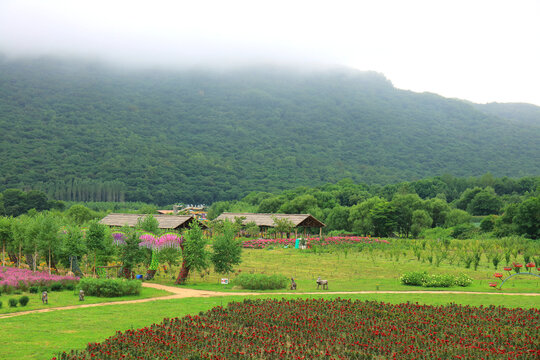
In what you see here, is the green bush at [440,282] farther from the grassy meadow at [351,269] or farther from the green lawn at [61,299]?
the green lawn at [61,299]

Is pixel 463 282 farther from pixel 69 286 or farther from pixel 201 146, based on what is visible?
pixel 201 146

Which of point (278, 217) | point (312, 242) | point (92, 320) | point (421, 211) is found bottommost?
point (312, 242)

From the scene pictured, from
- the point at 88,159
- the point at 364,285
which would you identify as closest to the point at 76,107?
the point at 88,159

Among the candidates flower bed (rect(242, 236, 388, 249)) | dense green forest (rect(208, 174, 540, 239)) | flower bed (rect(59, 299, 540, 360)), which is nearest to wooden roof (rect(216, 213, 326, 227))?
flower bed (rect(242, 236, 388, 249))

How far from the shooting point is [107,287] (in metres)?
20.7

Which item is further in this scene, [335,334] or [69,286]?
[69,286]

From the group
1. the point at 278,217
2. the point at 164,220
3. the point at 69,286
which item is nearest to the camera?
the point at 69,286

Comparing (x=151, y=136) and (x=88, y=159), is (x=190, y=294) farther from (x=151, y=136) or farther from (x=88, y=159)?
(x=151, y=136)

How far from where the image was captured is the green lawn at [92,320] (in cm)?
1234

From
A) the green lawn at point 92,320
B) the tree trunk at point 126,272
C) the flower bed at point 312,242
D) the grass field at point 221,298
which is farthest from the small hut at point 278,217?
the green lawn at point 92,320

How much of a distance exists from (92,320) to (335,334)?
7778mm

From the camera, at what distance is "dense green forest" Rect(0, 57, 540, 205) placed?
124938 mm

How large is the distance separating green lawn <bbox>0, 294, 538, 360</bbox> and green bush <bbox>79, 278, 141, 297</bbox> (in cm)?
250

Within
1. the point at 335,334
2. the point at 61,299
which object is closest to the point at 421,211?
the point at 61,299
